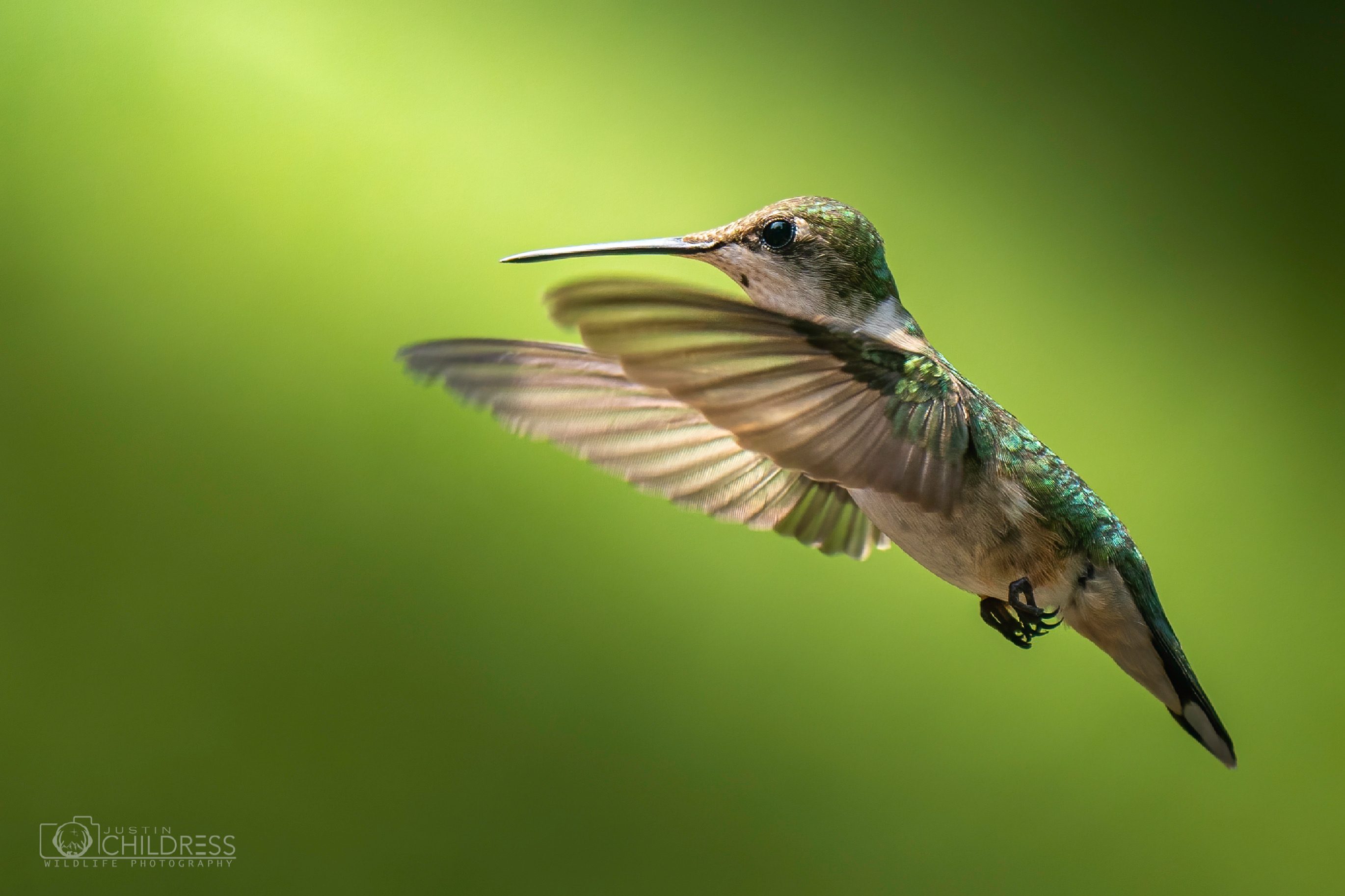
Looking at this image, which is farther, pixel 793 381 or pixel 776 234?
pixel 776 234

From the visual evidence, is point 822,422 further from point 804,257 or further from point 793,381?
point 804,257

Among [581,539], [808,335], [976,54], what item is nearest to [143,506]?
[581,539]

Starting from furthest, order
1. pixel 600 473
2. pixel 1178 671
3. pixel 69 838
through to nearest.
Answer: pixel 600 473
pixel 69 838
pixel 1178 671

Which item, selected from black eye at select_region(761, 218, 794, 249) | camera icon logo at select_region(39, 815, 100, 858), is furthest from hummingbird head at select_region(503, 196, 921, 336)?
camera icon logo at select_region(39, 815, 100, 858)

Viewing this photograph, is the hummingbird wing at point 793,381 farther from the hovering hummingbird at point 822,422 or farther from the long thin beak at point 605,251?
the long thin beak at point 605,251

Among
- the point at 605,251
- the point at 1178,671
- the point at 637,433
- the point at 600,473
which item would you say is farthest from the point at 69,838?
the point at 1178,671

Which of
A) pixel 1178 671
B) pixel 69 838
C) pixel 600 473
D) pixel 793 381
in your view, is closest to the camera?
pixel 793 381

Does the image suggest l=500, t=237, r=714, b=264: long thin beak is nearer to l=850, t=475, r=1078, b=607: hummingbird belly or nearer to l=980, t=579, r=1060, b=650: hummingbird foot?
l=850, t=475, r=1078, b=607: hummingbird belly
